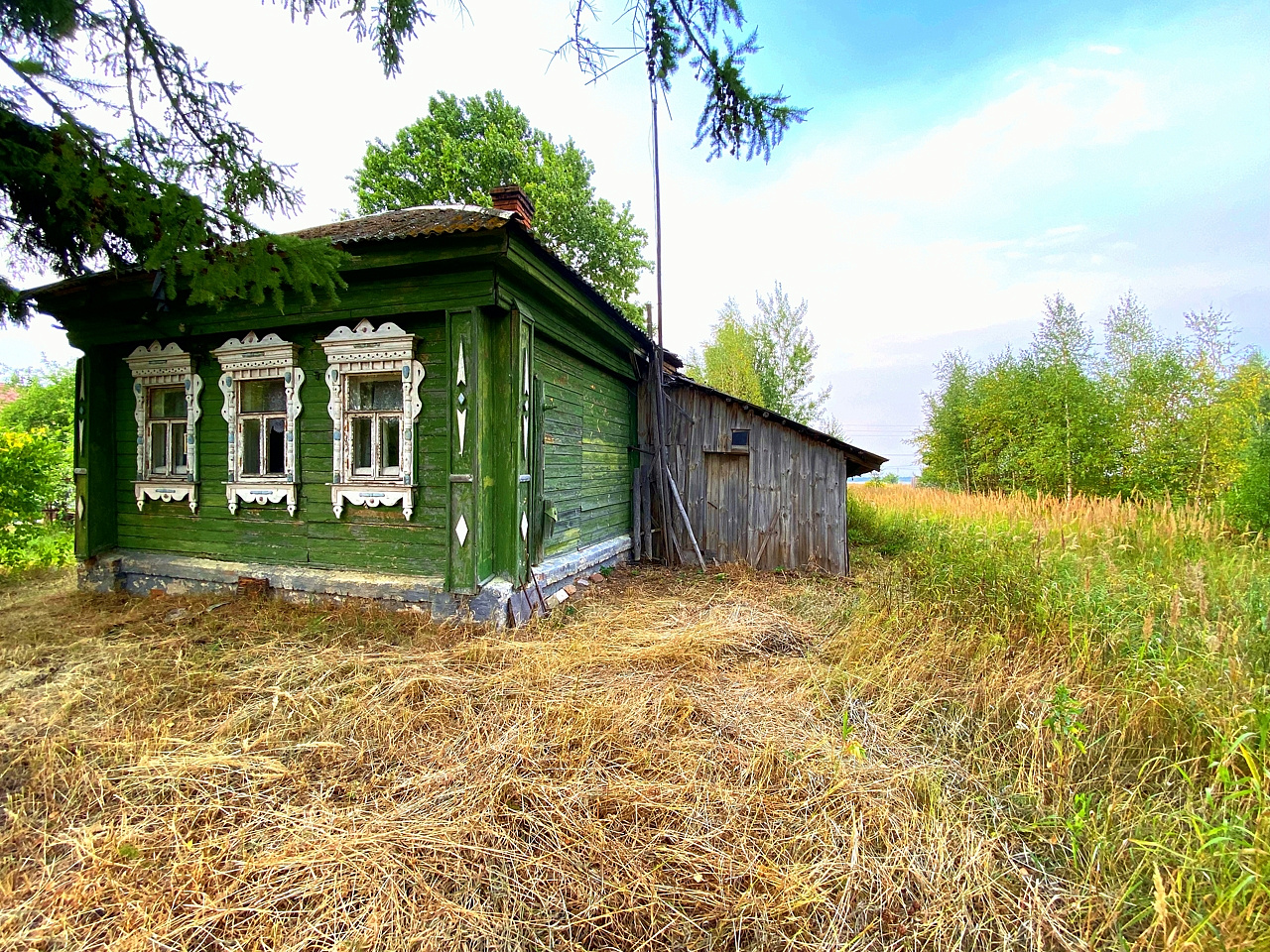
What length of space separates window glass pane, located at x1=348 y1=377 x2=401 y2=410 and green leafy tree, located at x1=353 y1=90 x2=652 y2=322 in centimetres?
1220

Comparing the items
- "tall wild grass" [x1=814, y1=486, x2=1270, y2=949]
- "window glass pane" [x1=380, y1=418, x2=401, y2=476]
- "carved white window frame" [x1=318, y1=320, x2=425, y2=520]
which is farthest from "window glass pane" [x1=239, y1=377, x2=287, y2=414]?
"tall wild grass" [x1=814, y1=486, x2=1270, y2=949]

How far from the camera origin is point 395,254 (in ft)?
16.0

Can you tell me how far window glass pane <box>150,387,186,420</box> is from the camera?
647 cm

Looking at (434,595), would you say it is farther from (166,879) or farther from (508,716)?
(166,879)

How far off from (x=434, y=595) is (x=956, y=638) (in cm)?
480

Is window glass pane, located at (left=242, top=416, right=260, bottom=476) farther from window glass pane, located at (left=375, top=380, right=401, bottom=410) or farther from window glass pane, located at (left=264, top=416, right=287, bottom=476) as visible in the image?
window glass pane, located at (left=375, top=380, right=401, bottom=410)

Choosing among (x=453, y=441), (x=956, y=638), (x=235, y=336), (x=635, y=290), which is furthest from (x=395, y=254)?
(x=635, y=290)

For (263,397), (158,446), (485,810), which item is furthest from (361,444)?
(485,810)

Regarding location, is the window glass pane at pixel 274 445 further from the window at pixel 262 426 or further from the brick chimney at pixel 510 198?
the brick chimney at pixel 510 198

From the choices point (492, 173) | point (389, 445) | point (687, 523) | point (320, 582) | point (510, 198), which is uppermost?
point (492, 173)

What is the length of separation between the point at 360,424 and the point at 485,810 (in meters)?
4.43

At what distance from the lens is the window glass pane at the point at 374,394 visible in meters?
5.41

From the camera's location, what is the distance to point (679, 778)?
2779 millimetres

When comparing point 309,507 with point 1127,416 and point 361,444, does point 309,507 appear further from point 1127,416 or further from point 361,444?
point 1127,416
